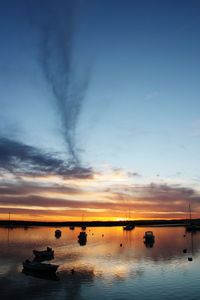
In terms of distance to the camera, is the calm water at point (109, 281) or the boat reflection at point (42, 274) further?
the boat reflection at point (42, 274)

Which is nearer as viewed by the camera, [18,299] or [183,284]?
[18,299]

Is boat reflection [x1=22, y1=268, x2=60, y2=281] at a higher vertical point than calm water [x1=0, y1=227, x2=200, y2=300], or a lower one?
higher

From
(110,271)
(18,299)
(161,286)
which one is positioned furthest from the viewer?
(110,271)

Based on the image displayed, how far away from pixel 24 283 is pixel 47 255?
34255mm

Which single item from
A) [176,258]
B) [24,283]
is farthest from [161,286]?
[176,258]

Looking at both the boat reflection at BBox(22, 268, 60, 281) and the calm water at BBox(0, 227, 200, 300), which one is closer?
the calm water at BBox(0, 227, 200, 300)

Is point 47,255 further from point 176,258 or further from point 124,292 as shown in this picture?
point 124,292

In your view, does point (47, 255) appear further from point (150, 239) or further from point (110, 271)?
point (150, 239)

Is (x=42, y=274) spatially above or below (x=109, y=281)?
above

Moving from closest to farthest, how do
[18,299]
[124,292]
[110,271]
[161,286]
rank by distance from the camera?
[18,299], [124,292], [161,286], [110,271]

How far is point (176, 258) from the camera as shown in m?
101

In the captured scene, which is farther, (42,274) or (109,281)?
(42,274)

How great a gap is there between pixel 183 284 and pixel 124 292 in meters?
12.7

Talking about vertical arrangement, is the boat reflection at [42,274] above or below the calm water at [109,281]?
above
